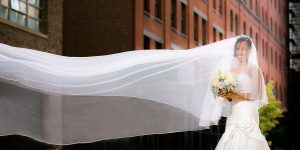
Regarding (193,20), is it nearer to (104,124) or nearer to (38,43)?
(38,43)

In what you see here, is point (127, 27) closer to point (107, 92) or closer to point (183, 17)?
point (183, 17)

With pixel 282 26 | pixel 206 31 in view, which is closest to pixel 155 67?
pixel 206 31

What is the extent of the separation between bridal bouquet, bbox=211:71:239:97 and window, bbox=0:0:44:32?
10.2 meters

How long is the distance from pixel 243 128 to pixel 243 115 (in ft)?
0.53

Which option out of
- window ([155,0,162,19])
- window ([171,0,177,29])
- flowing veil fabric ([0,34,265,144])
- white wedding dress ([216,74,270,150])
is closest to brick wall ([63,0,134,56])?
window ([155,0,162,19])

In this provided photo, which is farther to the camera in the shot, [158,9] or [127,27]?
[158,9]

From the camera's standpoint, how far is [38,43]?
18.1 meters

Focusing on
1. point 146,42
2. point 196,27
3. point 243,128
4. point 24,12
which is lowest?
point 243,128

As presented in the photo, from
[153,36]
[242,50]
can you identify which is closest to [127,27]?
[153,36]

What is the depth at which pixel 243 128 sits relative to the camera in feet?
25.1

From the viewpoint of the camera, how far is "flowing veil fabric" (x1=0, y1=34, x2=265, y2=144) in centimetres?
817

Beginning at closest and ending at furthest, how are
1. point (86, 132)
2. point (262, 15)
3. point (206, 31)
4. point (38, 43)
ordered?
point (86, 132) < point (38, 43) < point (206, 31) < point (262, 15)

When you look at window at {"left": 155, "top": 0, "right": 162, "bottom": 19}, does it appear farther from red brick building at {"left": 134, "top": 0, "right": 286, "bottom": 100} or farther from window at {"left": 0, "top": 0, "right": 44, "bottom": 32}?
window at {"left": 0, "top": 0, "right": 44, "bottom": 32}

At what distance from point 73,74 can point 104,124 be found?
110 cm
